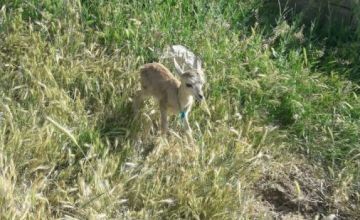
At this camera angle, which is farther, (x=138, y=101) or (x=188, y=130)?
(x=138, y=101)

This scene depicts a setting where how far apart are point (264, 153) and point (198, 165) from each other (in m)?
0.68

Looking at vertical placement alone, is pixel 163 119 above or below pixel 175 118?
above

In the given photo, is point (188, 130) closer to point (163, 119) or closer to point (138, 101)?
point (163, 119)

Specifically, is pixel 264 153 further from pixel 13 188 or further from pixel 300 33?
pixel 13 188

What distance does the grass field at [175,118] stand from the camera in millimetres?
3807

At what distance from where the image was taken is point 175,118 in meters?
4.50

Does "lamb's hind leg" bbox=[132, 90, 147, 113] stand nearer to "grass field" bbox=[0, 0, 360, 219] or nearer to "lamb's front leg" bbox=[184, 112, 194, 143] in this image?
"grass field" bbox=[0, 0, 360, 219]

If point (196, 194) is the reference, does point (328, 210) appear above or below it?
below

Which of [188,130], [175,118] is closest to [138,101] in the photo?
[175,118]

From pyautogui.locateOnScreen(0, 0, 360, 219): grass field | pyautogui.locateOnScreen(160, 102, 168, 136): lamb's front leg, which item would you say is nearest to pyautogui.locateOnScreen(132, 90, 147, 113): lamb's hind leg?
pyautogui.locateOnScreen(0, 0, 360, 219): grass field

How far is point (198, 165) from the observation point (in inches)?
155

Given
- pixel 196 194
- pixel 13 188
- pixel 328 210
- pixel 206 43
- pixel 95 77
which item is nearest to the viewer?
pixel 13 188

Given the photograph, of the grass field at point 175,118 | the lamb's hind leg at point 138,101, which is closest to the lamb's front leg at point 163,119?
the grass field at point 175,118

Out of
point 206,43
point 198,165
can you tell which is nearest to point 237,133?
point 198,165
